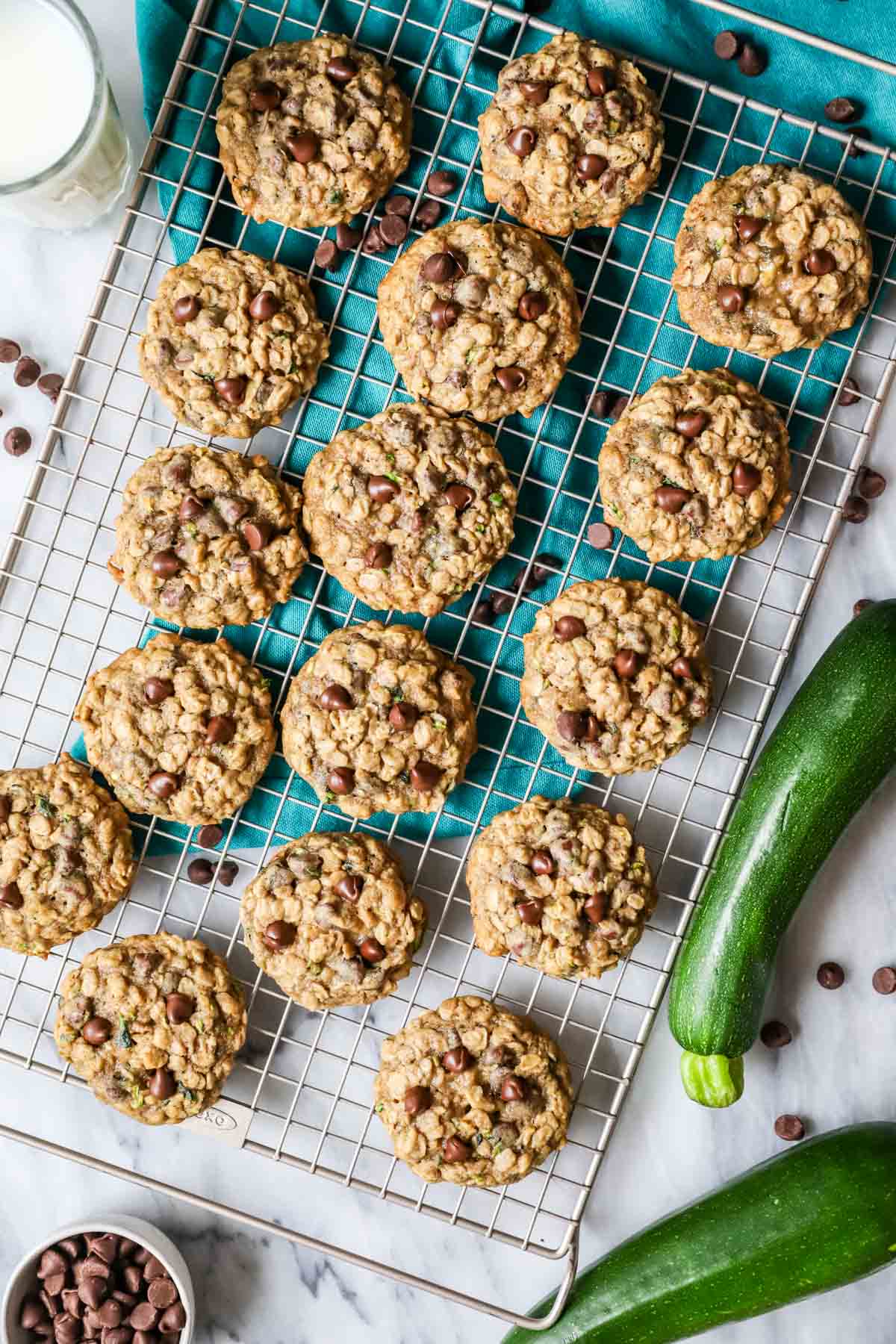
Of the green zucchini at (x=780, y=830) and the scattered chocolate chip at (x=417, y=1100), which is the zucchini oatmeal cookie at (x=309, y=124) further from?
the scattered chocolate chip at (x=417, y=1100)

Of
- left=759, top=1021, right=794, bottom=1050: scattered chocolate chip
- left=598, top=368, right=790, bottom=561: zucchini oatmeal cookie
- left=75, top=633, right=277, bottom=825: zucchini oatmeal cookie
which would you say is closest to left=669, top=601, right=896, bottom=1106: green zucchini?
left=759, top=1021, right=794, bottom=1050: scattered chocolate chip

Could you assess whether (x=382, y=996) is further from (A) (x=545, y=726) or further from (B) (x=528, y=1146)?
(A) (x=545, y=726)

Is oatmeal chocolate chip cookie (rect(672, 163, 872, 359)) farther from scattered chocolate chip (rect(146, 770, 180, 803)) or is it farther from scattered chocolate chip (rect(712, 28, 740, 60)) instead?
scattered chocolate chip (rect(146, 770, 180, 803))

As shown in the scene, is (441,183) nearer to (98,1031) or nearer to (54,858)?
(54,858)

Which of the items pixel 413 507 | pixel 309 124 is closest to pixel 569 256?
pixel 309 124

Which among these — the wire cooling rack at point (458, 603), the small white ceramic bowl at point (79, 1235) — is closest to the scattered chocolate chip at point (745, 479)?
the wire cooling rack at point (458, 603)

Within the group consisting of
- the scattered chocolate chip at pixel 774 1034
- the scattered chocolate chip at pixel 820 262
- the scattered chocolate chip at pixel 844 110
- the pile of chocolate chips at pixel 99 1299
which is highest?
the scattered chocolate chip at pixel 844 110
